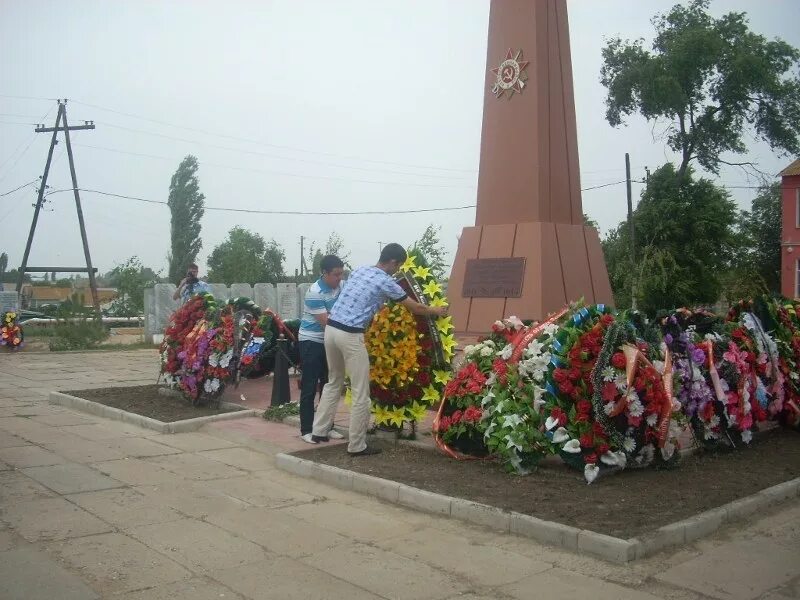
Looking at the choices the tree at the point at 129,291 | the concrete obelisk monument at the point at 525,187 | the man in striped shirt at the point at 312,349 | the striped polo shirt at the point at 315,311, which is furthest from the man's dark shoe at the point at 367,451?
the tree at the point at 129,291

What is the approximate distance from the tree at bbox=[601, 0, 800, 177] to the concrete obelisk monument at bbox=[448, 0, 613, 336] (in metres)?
21.2

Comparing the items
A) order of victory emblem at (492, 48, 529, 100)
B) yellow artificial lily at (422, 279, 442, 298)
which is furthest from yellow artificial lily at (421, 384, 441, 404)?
order of victory emblem at (492, 48, 529, 100)

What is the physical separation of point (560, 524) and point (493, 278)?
7.47 m

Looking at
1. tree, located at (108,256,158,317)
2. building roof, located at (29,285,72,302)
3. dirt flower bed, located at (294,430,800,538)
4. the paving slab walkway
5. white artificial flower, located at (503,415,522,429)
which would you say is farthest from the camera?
building roof, located at (29,285,72,302)

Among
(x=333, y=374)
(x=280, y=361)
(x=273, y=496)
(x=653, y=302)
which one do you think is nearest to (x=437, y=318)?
(x=333, y=374)

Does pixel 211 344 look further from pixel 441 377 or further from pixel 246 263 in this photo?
pixel 246 263

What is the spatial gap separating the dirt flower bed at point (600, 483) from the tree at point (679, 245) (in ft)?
58.4

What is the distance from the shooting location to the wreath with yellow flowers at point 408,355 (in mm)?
7242

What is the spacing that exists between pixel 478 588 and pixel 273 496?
232 centimetres

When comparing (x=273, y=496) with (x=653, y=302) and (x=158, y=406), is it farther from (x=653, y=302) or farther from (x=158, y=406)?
(x=653, y=302)

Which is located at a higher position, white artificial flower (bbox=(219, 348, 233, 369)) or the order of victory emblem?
the order of victory emblem

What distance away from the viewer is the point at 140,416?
9.09 meters

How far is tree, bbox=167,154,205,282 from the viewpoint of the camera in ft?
167

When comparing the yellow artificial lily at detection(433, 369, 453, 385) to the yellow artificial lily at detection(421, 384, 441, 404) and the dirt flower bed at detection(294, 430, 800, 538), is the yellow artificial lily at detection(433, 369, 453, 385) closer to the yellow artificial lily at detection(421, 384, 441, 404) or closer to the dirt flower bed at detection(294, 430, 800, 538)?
the yellow artificial lily at detection(421, 384, 441, 404)
